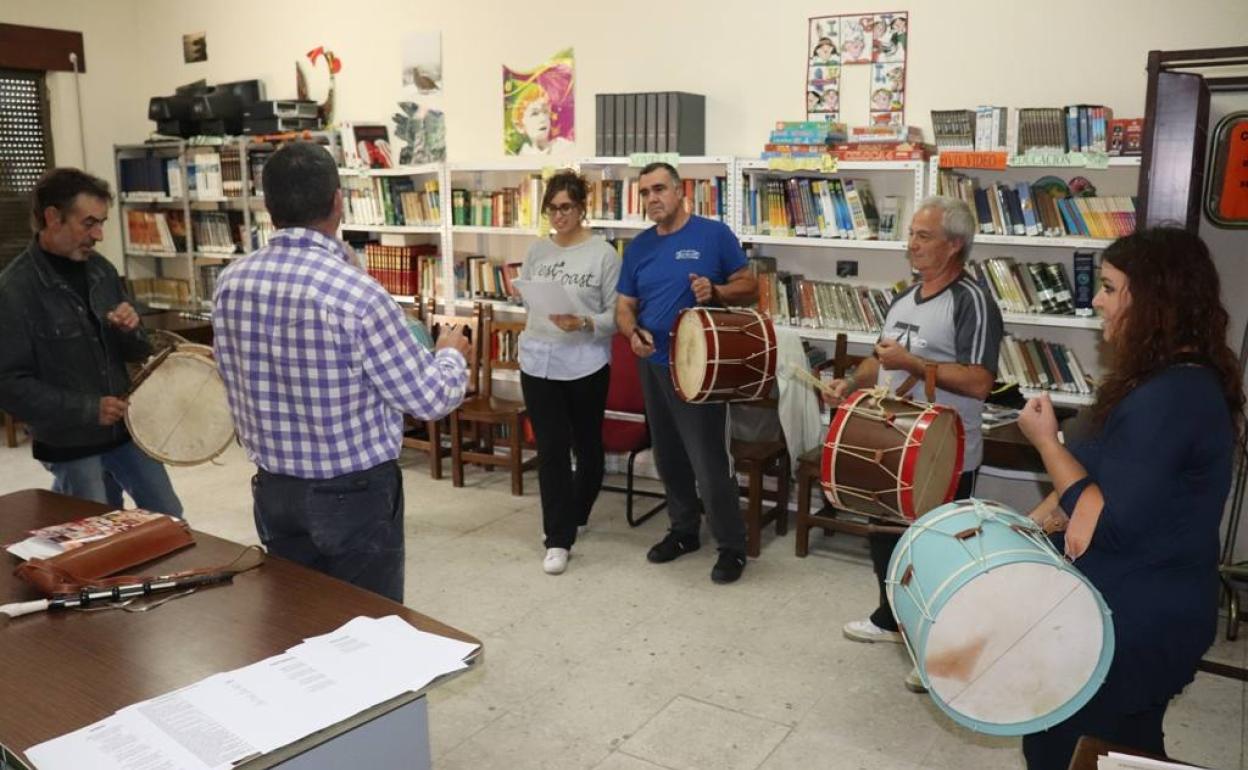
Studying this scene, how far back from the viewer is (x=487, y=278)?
220 inches

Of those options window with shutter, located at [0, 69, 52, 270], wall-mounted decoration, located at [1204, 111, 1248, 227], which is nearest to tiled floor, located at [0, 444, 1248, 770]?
wall-mounted decoration, located at [1204, 111, 1248, 227]

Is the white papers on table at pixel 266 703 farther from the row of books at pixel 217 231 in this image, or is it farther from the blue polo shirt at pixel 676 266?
the row of books at pixel 217 231

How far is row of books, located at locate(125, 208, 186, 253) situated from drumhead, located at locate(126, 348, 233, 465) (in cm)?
483

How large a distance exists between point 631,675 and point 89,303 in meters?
2.03

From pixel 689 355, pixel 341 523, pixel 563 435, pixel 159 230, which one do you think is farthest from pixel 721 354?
pixel 159 230

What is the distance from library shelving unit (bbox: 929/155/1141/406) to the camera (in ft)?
12.6

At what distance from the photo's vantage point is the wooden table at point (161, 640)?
59.6 inches

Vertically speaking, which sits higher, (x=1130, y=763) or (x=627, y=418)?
(x=1130, y=763)

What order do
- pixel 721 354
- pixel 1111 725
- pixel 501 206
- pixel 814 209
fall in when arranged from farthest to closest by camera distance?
pixel 501 206
pixel 814 209
pixel 721 354
pixel 1111 725

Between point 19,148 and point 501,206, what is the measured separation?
397 cm

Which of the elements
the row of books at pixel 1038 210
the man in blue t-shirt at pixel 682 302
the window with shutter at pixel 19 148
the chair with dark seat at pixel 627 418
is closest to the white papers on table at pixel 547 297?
the man in blue t-shirt at pixel 682 302

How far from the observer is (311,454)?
2.06 meters

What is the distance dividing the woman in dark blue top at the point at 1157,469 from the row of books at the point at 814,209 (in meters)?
2.51

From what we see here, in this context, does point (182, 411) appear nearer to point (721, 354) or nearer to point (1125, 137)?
point (721, 354)
